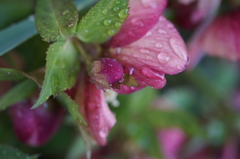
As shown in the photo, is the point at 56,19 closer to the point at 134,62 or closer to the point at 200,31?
the point at 134,62

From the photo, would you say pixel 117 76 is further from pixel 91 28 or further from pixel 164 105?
pixel 164 105

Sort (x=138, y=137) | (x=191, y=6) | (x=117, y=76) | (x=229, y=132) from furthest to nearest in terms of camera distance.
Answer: (x=229, y=132) < (x=138, y=137) < (x=191, y=6) < (x=117, y=76)

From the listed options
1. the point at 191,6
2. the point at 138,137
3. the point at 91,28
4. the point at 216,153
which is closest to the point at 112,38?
the point at 91,28

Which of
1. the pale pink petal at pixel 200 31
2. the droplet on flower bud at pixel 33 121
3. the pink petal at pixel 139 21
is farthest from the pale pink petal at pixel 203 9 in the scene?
the droplet on flower bud at pixel 33 121

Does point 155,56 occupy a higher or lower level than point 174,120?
higher

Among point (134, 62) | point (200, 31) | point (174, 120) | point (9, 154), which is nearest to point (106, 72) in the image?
point (134, 62)

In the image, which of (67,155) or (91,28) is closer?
(91,28)

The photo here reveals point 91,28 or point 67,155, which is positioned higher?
point 91,28

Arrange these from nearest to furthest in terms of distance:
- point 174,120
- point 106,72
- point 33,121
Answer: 1. point 106,72
2. point 33,121
3. point 174,120

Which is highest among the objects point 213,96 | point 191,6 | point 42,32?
point 42,32
